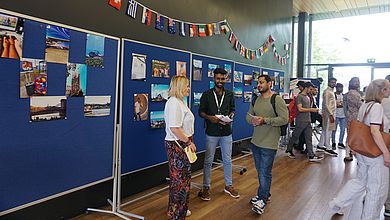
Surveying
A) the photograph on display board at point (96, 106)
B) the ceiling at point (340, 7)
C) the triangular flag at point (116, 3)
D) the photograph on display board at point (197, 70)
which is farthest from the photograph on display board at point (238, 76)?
the ceiling at point (340, 7)

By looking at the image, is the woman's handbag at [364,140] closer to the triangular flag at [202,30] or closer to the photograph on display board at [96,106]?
the photograph on display board at [96,106]

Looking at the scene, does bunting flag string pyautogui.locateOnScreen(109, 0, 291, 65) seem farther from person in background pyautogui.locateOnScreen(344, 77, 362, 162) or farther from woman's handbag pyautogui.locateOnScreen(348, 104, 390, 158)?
woman's handbag pyautogui.locateOnScreen(348, 104, 390, 158)

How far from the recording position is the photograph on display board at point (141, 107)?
328 cm

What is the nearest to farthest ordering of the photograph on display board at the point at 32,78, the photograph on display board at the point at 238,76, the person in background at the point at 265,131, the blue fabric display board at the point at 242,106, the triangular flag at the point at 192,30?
1. the photograph on display board at the point at 32,78
2. the person in background at the point at 265,131
3. the triangular flag at the point at 192,30
4. the photograph on display board at the point at 238,76
5. the blue fabric display board at the point at 242,106

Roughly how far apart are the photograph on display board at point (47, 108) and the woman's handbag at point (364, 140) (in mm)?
2583

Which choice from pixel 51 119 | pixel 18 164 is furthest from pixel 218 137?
pixel 18 164

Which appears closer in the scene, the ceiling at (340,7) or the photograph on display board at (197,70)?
the photograph on display board at (197,70)

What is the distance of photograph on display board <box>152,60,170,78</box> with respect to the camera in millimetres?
3490

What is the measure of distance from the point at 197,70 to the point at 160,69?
0.87 m

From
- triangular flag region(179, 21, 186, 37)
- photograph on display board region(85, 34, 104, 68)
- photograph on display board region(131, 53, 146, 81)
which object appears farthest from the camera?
triangular flag region(179, 21, 186, 37)

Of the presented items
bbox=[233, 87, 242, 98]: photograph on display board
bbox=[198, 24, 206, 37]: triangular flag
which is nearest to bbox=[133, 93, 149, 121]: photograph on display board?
bbox=[198, 24, 206, 37]: triangular flag

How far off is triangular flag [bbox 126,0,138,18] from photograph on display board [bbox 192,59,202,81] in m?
1.15

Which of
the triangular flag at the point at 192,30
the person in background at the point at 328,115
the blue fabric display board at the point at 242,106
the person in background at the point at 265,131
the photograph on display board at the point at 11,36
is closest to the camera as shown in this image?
the photograph on display board at the point at 11,36

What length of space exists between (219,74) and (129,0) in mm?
1342
